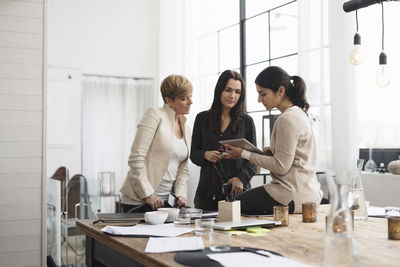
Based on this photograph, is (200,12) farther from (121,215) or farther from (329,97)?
(121,215)

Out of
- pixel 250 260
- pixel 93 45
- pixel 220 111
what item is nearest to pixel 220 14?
pixel 93 45

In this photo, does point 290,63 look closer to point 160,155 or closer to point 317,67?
point 317,67

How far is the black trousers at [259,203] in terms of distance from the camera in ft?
6.79

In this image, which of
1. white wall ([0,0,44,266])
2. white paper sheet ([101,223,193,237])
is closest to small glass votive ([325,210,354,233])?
white paper sheet ([101,223,193,237])

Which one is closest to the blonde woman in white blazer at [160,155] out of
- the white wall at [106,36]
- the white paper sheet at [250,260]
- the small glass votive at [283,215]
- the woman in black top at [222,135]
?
the woman in black top at [222,135]

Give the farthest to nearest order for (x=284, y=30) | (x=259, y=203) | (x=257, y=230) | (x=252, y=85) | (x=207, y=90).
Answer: (x=207, y=90), (x=252, y=85), (x=284, y=30), (x=259, y=203), (x=257, y=230)

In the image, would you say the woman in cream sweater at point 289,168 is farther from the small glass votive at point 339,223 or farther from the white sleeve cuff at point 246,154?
the small glass votive at point 339,223

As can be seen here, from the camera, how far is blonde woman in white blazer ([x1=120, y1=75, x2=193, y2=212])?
8.05 feet

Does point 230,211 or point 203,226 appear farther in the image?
point 230,211

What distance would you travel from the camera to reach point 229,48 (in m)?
5.96

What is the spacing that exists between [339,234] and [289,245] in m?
0.40

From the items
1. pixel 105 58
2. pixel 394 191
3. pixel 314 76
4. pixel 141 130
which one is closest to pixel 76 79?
pixel 105 58

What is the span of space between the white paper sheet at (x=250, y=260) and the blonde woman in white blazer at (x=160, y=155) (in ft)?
3.93

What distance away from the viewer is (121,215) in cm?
196
